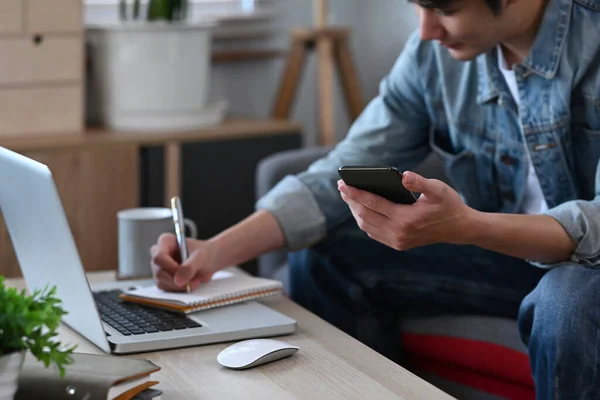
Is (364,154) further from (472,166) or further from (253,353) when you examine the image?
(253,353)

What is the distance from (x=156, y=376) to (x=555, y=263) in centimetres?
56

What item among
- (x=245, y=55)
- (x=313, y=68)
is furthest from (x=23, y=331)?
(x=313, y=68)

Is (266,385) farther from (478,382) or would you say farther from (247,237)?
(478,382)

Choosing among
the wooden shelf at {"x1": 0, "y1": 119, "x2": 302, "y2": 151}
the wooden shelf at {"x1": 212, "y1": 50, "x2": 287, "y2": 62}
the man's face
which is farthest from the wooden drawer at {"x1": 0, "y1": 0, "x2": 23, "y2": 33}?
the man's face

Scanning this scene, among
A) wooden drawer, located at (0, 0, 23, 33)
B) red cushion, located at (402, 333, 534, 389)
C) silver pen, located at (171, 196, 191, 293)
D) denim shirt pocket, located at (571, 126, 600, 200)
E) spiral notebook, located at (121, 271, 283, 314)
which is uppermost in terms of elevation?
wooden drawer, located at (0, 0, 23, 33)

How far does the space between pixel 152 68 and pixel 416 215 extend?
1.34 metres

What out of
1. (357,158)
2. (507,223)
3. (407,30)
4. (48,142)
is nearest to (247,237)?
(357,158)

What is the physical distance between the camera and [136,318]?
1.18 metres

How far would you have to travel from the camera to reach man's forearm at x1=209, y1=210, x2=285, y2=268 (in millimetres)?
1369

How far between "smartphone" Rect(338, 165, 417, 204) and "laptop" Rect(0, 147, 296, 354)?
0.64 feet

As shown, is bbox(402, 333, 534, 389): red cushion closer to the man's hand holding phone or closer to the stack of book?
the man's hand holding phone

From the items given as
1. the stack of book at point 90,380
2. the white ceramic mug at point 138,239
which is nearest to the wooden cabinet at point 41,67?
the white ceramic mug at point 138,239

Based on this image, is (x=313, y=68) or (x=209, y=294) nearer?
(x=209, y=294)

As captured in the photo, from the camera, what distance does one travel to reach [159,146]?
2299 millimetres
